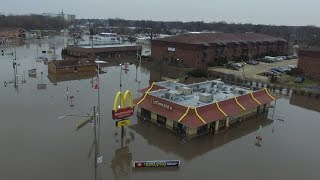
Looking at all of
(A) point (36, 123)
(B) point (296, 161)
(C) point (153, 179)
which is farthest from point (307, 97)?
Result: (A) point (36, 123)

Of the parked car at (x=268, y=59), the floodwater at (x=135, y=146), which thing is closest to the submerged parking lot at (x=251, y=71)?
the parked car at (x=268, y=59)

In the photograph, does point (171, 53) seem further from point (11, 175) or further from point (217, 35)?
point (11, 175)

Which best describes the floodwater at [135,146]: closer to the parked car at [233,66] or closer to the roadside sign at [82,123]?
the roadside sign at [82,123]

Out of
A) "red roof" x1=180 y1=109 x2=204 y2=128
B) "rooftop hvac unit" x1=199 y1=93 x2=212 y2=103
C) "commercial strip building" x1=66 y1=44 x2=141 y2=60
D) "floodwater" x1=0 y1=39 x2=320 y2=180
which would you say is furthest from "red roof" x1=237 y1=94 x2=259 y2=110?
"commercial strip building" x1=66 y1=44 x2=141 y2=60

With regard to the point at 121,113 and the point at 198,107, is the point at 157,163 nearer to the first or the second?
the point at 121,113

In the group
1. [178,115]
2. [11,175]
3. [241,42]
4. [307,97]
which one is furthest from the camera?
[241,42]

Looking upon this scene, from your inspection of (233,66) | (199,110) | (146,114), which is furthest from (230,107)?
(233,66)
